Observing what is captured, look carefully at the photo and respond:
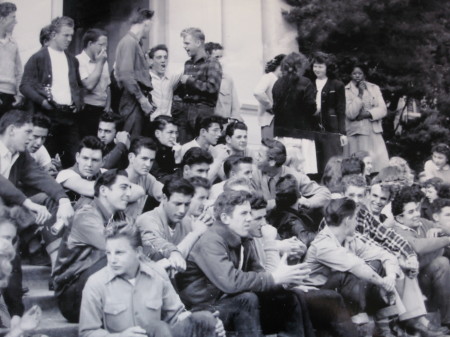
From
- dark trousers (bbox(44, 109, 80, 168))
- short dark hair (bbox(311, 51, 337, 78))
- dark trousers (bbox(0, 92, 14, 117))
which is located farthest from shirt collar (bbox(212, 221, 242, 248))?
short dark hair (bbox(311, 51, 337, 78))

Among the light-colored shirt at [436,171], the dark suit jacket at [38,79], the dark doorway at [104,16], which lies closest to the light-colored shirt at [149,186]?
the dark suit jacket at [38,79]

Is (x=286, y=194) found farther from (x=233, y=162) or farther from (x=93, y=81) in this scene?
(x=93, y=81)

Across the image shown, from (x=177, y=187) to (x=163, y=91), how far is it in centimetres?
268

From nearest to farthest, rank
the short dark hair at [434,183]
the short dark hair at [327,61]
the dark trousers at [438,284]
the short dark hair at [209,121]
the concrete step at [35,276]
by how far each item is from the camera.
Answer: the concrete step at [35,276] < the dark trousers at [438,284] < the short dark hair at [209,121] < the short dark hair at [434,183] < the short dark hair at [327,61]

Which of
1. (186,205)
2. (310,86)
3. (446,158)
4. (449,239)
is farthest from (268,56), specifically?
(186,205)

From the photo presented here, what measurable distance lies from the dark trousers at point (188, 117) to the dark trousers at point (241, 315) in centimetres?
323

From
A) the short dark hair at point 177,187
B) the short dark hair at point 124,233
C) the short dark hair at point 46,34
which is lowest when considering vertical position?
the short dark hair at point 124,233

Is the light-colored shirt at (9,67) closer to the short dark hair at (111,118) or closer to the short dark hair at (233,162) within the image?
the short dark hair at (111,118)

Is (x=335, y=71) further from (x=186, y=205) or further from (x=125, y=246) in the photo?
(x=125, y=246)

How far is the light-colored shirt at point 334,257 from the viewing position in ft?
17.2

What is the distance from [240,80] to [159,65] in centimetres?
244

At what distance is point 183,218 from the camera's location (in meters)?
5.21

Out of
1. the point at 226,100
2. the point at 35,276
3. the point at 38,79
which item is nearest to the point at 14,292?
the point at 35,276

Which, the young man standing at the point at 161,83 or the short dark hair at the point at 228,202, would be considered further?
the young man standing at the point at 161,83
